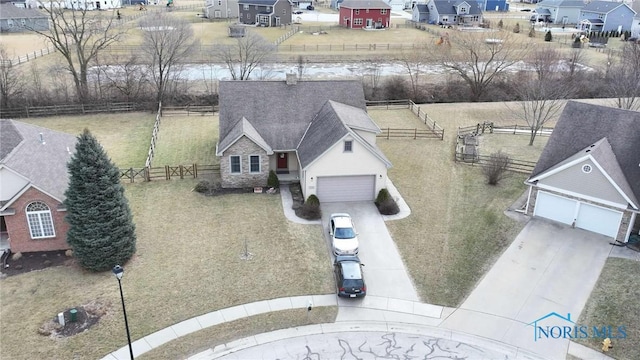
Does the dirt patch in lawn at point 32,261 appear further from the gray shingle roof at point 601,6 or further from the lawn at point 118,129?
the gray shingle roof at point 601,6

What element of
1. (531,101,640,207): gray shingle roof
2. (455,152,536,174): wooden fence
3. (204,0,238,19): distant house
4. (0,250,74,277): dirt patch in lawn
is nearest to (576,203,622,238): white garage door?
(531,101,640,207): gray shingle roof

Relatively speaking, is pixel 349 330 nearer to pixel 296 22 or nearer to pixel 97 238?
pixel 97 238

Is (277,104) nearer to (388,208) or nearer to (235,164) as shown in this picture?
(235,164)

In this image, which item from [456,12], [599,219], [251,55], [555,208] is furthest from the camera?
[456,12]

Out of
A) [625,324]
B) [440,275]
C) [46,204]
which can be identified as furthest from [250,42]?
[625,324]

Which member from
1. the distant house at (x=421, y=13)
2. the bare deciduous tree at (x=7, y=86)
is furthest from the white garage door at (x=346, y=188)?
A: the distant house at (x=421, y=13)

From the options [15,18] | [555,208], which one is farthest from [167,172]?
[15,18]

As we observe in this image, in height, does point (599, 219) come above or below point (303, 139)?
below
